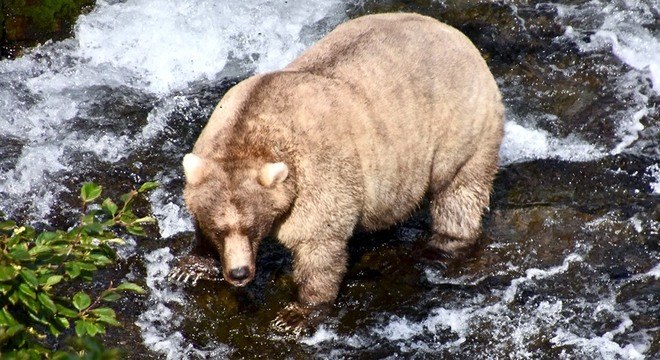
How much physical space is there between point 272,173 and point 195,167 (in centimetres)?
51

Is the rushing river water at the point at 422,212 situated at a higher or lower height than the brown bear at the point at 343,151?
lower

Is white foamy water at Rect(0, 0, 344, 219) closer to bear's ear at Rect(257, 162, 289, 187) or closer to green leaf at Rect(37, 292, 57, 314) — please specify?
bear's ear at Rect(257, 162, 289, 187)

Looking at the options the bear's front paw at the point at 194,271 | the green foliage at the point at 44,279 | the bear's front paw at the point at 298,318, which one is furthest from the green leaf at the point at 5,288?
the bear's front paw at the point at 194,271

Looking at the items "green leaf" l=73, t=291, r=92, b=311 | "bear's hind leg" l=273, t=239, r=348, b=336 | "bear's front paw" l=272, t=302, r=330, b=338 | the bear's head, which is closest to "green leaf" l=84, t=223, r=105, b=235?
"green leaf" l=73, t=291, r=92, b=311

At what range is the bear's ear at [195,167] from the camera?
666 centimetres

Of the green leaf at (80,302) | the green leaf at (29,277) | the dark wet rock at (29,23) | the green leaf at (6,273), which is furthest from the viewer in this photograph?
the dark wet rock at (29,23)

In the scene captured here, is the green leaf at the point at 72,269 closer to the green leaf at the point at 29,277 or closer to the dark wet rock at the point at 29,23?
the green leaf at the point at 29,277

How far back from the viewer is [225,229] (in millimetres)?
6730

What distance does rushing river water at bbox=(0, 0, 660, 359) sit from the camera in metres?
7.75

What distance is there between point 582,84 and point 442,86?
3.38 meters

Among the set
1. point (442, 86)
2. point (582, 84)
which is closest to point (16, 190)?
point (442, 86)

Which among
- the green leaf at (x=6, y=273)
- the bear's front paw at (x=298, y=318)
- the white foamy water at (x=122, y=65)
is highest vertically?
the green leaf at (x=6, y=273)

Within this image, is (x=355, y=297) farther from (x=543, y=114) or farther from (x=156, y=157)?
(x=543, y=114)

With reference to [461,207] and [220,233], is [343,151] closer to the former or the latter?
[220,233]
